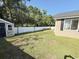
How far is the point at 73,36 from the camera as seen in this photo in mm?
18297

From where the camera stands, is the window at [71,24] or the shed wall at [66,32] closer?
the shed wall at [66,32]

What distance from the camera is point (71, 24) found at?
18516 mm

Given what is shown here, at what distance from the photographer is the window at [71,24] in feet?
59.8

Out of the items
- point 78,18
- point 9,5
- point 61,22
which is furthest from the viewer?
point 9,5

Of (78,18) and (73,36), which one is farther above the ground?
(78,18)

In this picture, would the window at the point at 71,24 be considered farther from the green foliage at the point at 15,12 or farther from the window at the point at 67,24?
the green foliage at the point at 15,12

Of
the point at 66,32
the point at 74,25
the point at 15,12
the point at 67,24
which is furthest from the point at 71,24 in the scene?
the point at 15,12

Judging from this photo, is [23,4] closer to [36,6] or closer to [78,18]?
[36,6]

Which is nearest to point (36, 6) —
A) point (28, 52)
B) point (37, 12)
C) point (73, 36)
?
point (37, 12)

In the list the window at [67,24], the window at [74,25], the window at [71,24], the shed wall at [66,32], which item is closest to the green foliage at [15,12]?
the shed wall at [66,32]

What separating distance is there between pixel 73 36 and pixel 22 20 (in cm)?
1827

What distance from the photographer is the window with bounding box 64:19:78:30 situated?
1823 cm

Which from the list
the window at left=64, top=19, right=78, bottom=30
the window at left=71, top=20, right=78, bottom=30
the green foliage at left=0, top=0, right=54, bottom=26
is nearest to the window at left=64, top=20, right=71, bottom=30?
the window at left=64, top=19, right=78, bottom=30

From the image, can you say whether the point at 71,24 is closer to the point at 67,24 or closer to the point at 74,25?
the point at 74,25
